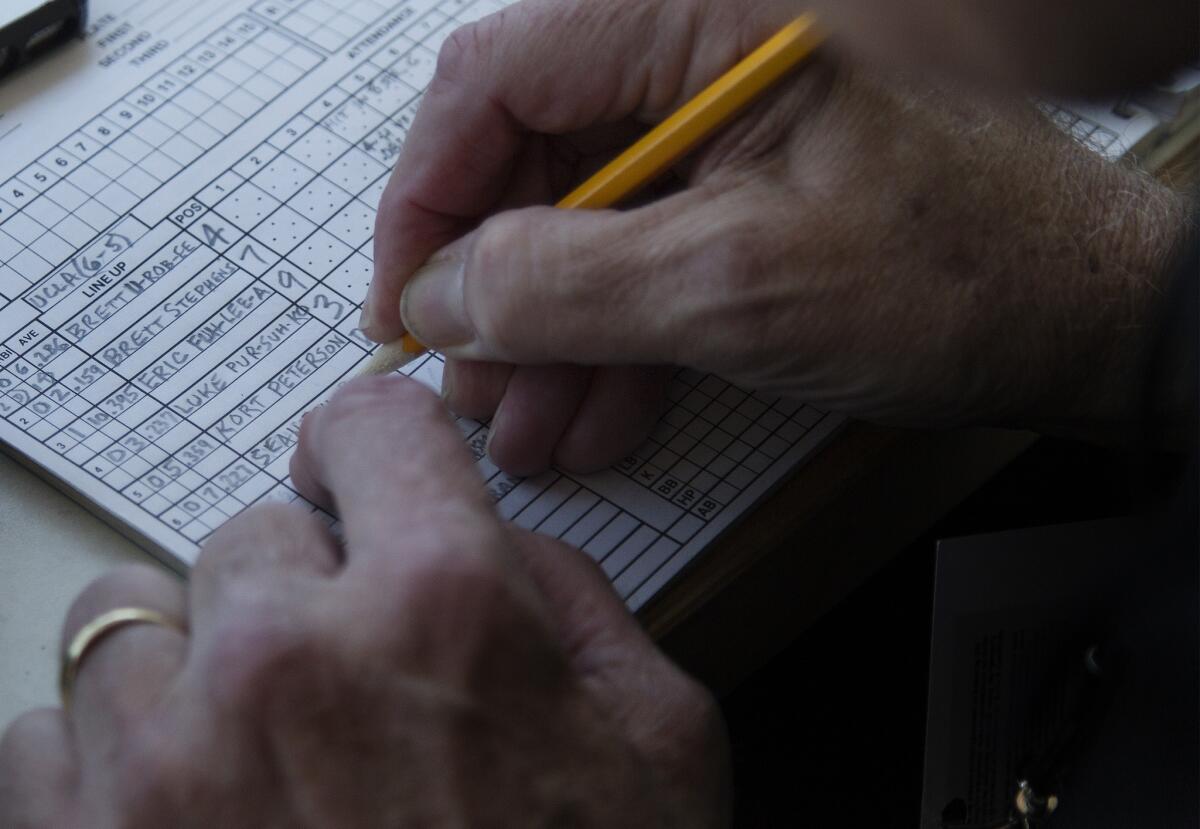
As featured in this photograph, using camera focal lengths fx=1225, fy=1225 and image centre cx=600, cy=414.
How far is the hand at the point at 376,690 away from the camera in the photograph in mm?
440

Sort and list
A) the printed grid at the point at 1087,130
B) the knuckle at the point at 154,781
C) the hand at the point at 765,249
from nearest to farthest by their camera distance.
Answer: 1. the knuckle at the point at 154,781
2. the hand at the point at 765,249
3. the printed grid at the point at 1087,130

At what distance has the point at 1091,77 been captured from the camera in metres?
0.57

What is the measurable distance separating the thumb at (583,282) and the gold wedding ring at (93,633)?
19 cm

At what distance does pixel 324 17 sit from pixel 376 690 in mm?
544

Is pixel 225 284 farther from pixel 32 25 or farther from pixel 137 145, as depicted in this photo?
pixel 32 25

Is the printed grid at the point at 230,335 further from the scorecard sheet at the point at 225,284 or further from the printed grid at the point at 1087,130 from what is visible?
the printed grid at the point at 1087,130

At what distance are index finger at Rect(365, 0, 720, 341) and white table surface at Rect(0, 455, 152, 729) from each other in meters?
0.17

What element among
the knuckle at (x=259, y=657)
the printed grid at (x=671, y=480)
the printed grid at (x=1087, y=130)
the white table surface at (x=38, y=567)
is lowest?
the white table surface at (x=38, y=567)

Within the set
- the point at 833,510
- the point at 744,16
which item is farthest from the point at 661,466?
the point at 744,16

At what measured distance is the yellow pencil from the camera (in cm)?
56

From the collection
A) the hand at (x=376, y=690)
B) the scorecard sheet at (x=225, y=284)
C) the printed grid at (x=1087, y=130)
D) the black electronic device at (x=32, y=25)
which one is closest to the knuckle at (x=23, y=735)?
the hand at (x=376, y=690)

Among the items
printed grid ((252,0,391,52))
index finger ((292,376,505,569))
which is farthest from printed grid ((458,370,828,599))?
printed grid ((252,0,391,52))

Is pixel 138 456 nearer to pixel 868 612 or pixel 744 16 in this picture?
pixel 744 16

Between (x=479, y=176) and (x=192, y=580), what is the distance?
0.27m
